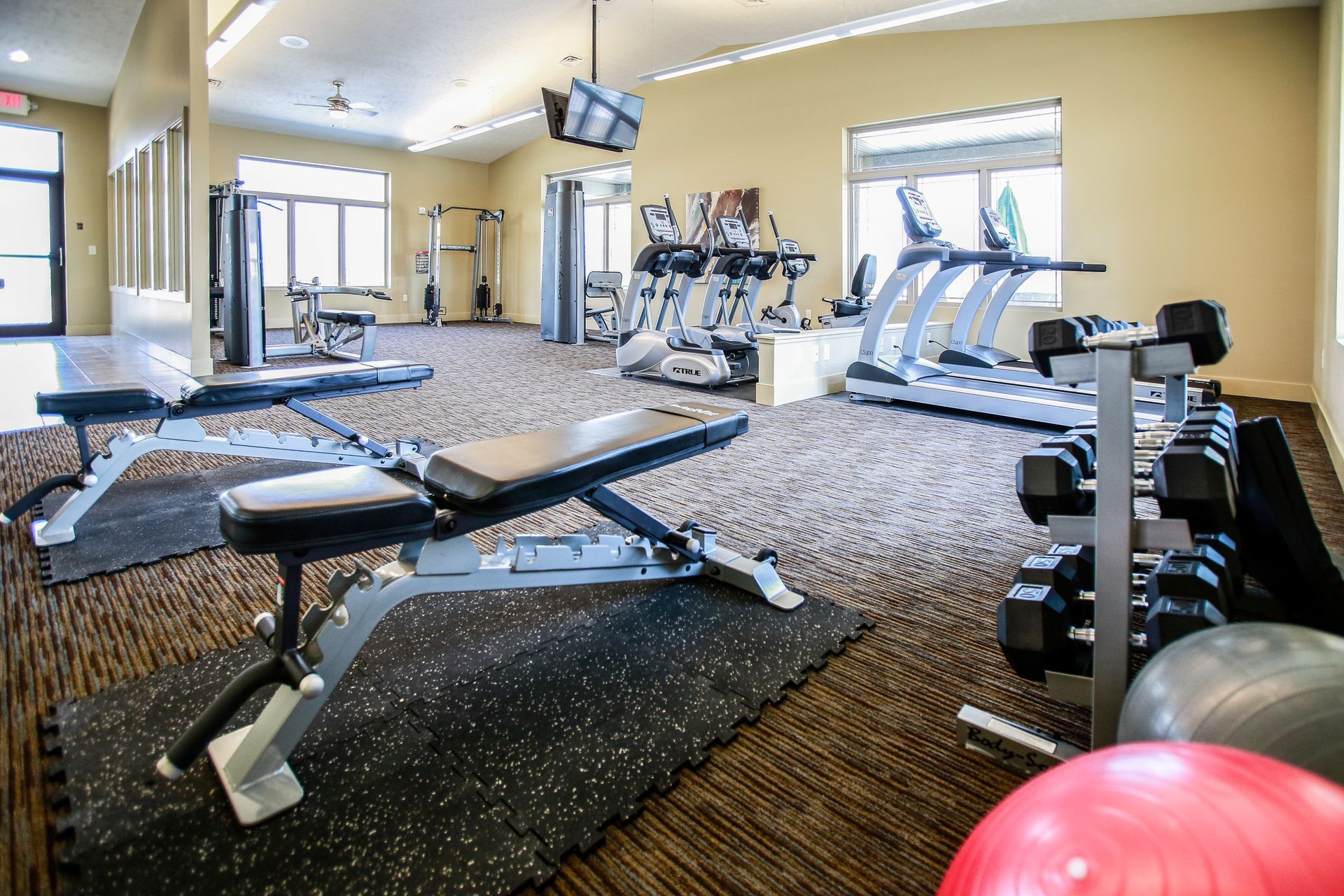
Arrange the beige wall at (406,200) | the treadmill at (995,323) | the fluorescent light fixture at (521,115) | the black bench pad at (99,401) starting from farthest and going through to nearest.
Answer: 1. the beige wall at (406,200)
2. the fluorescent light fixture at (521,115)
3. the treadmill at (995,323)
4. the black bench pad at (99,401)

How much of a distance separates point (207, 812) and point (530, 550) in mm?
654

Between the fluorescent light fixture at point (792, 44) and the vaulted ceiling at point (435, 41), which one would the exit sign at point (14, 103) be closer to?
the vaulted ceiling at point (435, 41)

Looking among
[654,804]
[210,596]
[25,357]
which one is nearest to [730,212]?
[25,357]

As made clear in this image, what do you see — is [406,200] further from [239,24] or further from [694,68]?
[694,68]

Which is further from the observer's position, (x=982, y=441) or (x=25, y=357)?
(x=25, y=357)

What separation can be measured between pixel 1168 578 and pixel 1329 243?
434 cm

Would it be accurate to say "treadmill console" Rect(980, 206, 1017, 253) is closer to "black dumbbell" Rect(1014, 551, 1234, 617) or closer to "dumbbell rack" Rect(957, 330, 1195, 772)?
"black dumbbell" Rect(1014, 551, 1234, 617)

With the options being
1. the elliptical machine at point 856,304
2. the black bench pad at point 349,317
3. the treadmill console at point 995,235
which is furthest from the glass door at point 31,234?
the treadmill console at point 995,235

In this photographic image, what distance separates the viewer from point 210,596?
190cm

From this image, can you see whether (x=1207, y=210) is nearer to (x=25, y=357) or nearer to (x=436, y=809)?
(x=436, y=809)

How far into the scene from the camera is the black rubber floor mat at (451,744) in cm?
105

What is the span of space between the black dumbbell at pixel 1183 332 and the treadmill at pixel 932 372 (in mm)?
3206

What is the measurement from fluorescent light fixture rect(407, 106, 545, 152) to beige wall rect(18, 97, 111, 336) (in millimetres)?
3951

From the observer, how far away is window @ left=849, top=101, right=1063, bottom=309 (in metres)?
6.57
